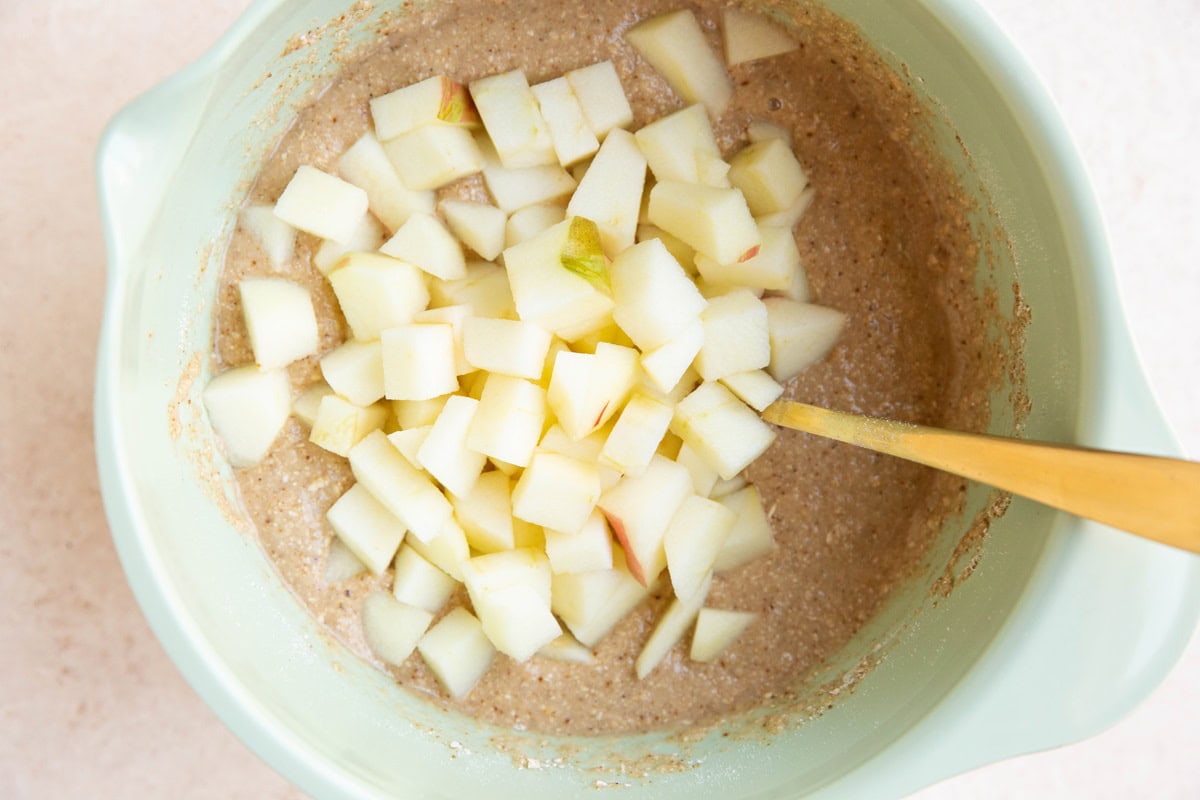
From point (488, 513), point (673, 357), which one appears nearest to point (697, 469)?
point (673, 357)

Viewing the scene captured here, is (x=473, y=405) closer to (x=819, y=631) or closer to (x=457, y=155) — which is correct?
(x=457, y=155)

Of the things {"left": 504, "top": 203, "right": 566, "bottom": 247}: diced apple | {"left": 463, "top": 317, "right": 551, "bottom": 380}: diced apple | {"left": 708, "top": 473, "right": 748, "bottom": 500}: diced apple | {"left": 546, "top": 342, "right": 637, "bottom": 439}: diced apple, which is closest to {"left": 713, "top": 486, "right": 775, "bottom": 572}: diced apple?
{"left": 708, "top": 473, "right": 748, "bottom": 500}: diced apple

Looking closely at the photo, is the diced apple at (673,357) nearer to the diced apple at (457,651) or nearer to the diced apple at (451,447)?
the diced apple at (451,447)

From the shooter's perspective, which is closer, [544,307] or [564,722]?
[544,307]

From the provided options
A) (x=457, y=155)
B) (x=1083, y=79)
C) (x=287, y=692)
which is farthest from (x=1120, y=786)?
(x=457, y=155)

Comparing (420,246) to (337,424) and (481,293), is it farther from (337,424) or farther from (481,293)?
(337,424)

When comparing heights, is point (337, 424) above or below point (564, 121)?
below

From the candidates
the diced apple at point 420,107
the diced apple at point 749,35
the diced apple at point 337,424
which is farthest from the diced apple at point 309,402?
the diced apple at point 749,35

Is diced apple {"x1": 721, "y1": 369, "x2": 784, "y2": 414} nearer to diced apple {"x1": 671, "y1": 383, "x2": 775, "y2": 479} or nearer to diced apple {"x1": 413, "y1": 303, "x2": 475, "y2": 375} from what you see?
diced apple {"x1": 671, "y1": 383, "x2": 775, "y2": 479}
